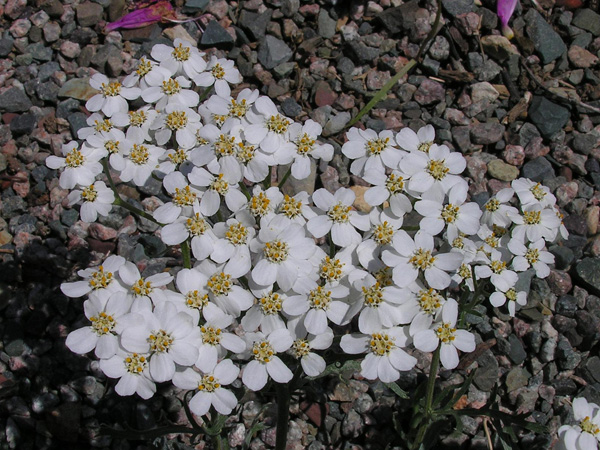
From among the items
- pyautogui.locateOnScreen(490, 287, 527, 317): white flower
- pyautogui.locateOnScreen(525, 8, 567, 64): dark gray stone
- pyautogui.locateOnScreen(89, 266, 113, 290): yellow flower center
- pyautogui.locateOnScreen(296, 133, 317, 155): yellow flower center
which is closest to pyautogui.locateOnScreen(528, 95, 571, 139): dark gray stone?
pyautogui.locateOnScreen(525, 8, 567, 64): dark gray stone

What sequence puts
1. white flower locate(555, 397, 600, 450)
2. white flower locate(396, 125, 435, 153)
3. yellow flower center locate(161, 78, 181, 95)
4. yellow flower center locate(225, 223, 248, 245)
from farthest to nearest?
yellow flower center locate(161, 78, 181, 95) < white flower locate(396, 125, 435, 153) < white flower locate(555, 397, 600, 450) < yellow flower center locate(225, 223, 248, 245)

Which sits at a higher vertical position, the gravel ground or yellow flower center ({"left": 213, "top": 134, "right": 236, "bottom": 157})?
yellow flower center ({"left": 213, "top": 134, "right": 236, "bottom": 157})

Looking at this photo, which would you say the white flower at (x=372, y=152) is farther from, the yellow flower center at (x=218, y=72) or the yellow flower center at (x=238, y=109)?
the yellow flower center at (x=218, y=72)

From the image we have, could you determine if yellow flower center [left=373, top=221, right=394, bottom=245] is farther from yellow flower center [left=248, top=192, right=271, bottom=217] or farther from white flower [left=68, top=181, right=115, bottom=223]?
white flower [left=68, top=181, right=115, bottom=223]

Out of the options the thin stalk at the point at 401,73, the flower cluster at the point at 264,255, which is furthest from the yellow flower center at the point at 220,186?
the thin stalk at the point at 401,73

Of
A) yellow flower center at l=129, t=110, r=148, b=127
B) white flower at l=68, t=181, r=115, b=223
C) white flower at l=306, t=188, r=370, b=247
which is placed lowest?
white flower at l=68, t=181, r=115, b=223
